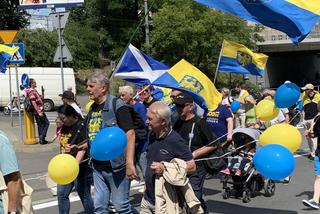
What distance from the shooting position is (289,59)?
72.6 m

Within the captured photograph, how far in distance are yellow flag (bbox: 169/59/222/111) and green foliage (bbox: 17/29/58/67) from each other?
122 feet

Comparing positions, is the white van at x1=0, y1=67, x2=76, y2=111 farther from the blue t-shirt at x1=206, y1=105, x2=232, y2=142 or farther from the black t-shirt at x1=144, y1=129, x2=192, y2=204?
the black t-shirt at x1=144, y1=129, x2=192, y2=204

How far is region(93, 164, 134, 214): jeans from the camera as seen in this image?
531 centimetres

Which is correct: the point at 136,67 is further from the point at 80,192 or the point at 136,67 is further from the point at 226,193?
the point at 80,192

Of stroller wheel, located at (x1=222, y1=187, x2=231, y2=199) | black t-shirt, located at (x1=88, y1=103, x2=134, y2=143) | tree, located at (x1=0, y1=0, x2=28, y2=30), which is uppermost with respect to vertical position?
tree, located at (x1=0, y1=0, x2=28, y2=30)

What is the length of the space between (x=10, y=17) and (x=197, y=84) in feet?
150

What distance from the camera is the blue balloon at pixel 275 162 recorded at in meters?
5.18

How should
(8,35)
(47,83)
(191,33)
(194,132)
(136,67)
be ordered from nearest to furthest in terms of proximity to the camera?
(194,132), (136,67), (8,35), (47,83), (191,33)

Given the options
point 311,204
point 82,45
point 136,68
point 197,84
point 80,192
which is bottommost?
point 311,204

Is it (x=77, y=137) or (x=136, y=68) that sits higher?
(x=136, y=68)

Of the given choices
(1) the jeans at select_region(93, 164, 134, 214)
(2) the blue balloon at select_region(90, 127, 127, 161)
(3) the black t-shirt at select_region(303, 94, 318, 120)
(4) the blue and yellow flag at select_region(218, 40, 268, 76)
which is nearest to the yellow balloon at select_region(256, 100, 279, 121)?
(1) the jeans at select_region(93, 164, 134, 214)

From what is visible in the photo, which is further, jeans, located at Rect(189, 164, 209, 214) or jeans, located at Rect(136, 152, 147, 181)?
jeans, located at Rect(136, 152, 147, 181)

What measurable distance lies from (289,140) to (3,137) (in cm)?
344

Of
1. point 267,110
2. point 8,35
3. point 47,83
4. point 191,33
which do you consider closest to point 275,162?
point 267,110
